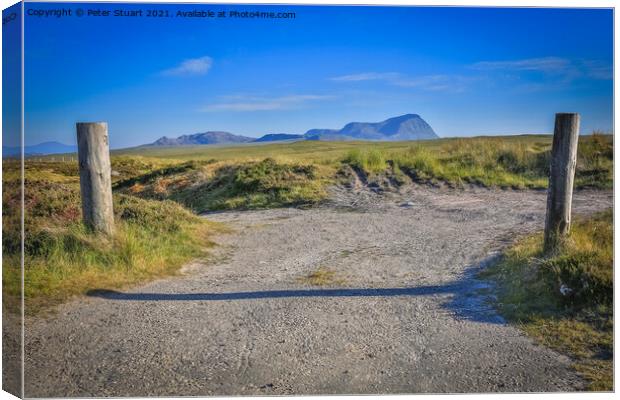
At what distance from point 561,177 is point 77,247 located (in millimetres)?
5561

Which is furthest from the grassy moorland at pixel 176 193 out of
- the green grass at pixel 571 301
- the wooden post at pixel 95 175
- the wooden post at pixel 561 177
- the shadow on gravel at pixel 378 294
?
the wooden post at pixel 561 177

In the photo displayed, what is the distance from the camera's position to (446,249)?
8.46m

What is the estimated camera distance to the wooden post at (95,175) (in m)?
6.95

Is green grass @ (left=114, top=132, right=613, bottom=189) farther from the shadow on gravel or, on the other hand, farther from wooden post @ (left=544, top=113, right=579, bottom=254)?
the shadow on gravel

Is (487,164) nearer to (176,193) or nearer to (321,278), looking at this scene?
(176,193)

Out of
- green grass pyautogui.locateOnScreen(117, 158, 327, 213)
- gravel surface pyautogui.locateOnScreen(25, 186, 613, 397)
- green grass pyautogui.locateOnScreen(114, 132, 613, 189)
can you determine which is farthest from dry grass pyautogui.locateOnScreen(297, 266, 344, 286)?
green grass pyautogui.locateOnScreen(114, 132, 613, 189)

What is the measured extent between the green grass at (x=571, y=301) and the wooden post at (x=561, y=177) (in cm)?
17

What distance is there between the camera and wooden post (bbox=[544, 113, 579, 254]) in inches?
258

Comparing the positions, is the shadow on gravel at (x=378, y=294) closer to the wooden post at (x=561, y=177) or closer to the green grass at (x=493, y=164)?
the wooden post at (x=561, y=177)

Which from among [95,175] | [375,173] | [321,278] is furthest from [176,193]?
[321,278]

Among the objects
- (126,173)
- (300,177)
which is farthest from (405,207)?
(126,173)

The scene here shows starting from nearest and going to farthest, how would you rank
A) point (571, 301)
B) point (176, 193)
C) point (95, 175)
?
point (571, 301) → point (95, 175) → point (176, 193)

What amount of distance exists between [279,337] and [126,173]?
68.1 feet

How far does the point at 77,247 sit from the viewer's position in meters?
6.87
